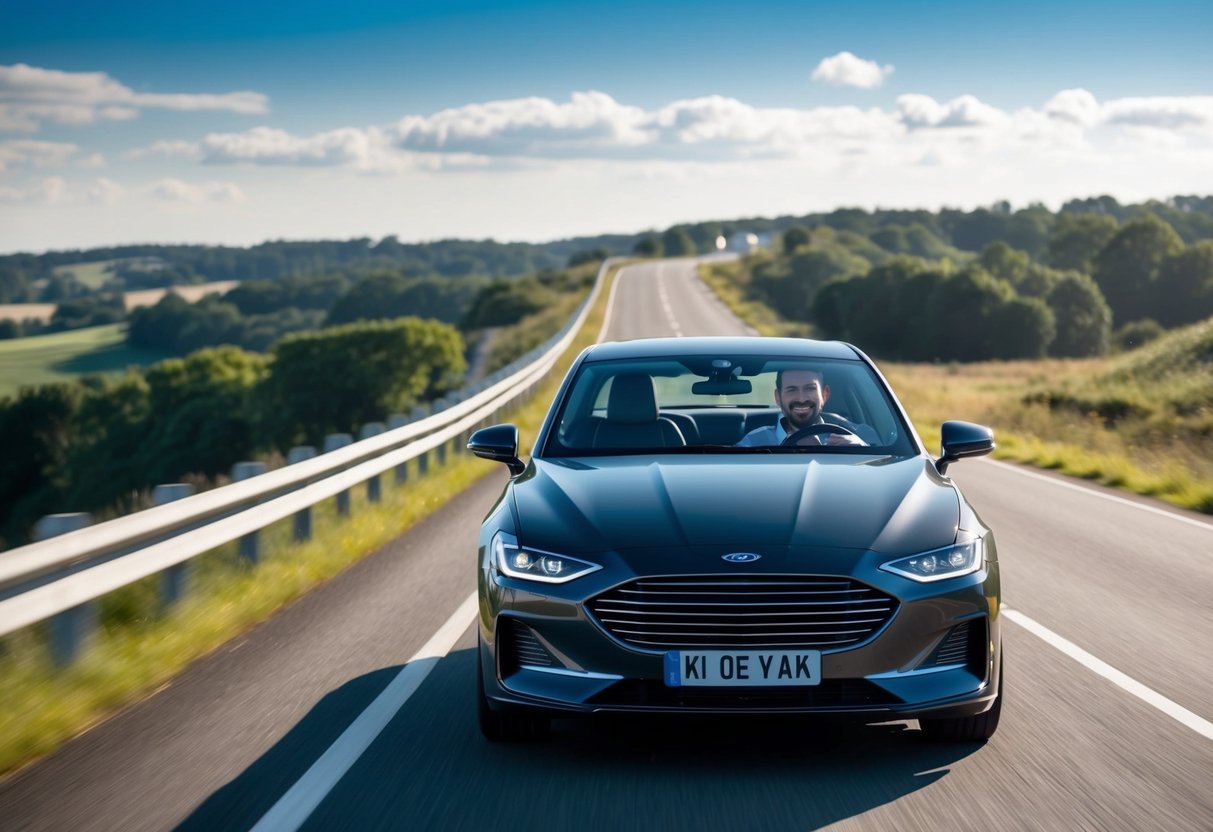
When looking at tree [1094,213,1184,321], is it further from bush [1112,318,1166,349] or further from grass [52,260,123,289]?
grass [52,260,123,289]

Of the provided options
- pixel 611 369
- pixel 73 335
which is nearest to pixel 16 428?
pixel 73 335

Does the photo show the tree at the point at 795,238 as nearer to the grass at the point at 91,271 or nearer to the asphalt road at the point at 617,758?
the grass at the point at 91,271

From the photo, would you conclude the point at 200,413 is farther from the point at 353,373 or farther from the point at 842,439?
the point at 842,439

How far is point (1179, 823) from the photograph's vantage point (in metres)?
4.20

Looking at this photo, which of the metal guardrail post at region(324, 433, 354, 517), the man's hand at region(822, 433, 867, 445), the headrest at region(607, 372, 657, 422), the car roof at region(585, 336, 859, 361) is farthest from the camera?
the metal guardrail post at region(324, 433, 354, 517)

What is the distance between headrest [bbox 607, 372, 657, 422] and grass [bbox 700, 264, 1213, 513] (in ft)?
30.5

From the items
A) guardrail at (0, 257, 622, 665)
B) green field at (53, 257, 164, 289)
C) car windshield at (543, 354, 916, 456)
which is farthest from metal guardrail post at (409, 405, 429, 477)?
green field at (53, 257, 164, 289)

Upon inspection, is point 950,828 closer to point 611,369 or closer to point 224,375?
point 611,369

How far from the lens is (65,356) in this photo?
3706 inches

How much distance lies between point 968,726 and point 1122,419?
2270 centimetres

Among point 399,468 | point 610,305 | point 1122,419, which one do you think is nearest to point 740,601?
point 399,468

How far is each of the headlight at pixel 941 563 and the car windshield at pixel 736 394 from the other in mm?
1200

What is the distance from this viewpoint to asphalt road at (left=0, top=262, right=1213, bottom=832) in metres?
4.34

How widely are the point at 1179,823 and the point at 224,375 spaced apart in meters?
90.4
